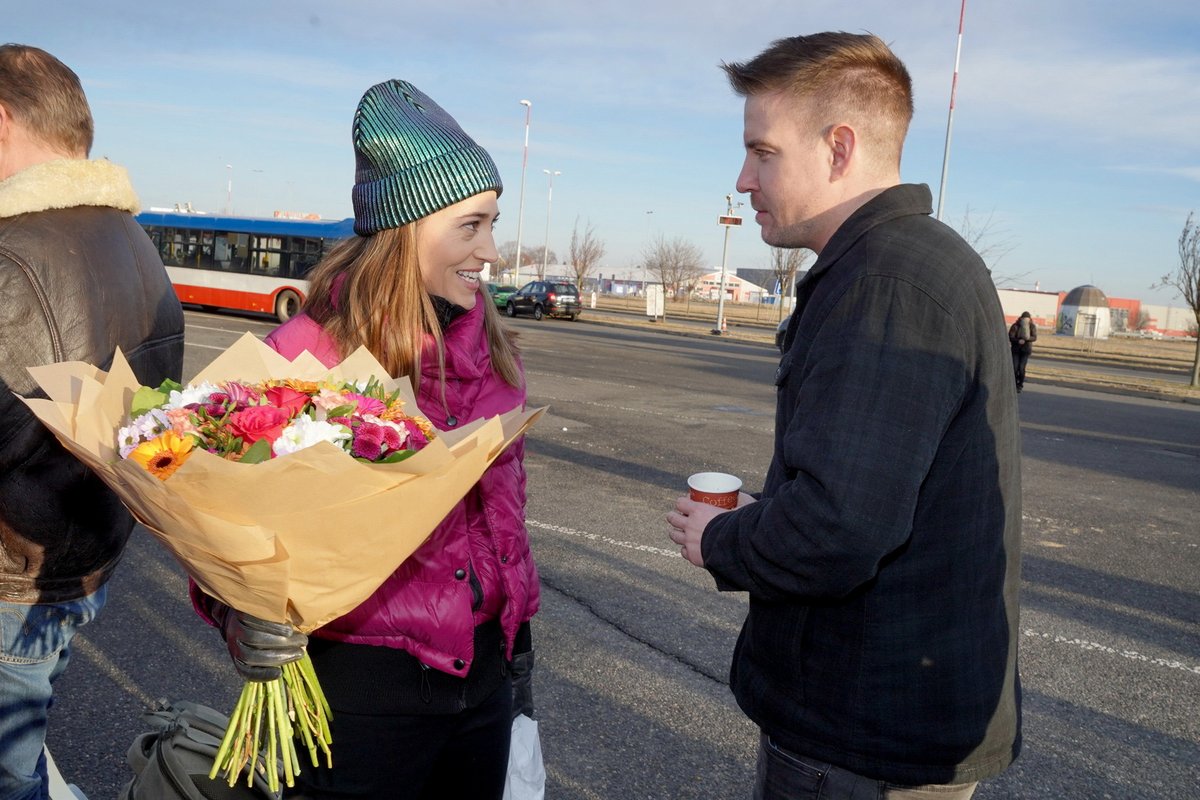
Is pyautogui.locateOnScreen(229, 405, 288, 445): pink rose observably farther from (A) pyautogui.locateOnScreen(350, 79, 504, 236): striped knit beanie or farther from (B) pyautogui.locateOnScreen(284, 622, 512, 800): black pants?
(A) pyautogui.locateOnScreen(350, 79, 504, 236): striped knit beanie

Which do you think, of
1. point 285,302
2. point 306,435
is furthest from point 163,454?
point 285,302

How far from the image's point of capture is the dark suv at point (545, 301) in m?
37.1

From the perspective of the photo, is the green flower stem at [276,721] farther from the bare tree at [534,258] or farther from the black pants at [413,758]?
the bare tree at [534,258]

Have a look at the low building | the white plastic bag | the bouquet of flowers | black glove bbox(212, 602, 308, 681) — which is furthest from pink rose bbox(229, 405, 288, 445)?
the low building

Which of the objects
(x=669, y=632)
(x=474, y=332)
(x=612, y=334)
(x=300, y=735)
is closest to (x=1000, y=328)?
(x=474, y=332)

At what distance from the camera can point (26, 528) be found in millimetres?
2141

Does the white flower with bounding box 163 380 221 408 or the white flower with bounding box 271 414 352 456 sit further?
the white flower with bounding box 163 380 221 408

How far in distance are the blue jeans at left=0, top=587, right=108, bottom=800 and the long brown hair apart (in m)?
0.92

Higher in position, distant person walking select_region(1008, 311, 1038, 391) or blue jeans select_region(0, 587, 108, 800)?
distant person walking select_region(1008, 311, 1038, 391)

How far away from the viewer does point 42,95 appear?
2277mm

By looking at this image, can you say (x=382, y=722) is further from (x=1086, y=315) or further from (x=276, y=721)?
(x=1086, y=315)

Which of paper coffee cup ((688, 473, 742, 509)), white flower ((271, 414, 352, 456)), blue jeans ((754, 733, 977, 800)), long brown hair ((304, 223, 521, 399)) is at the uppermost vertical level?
long brown hair ((304, 223, 521, 399))

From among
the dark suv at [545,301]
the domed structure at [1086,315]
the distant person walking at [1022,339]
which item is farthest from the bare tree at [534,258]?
the distant person walking at [1022,339]

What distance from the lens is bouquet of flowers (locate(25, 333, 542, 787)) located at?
146 centimetres
